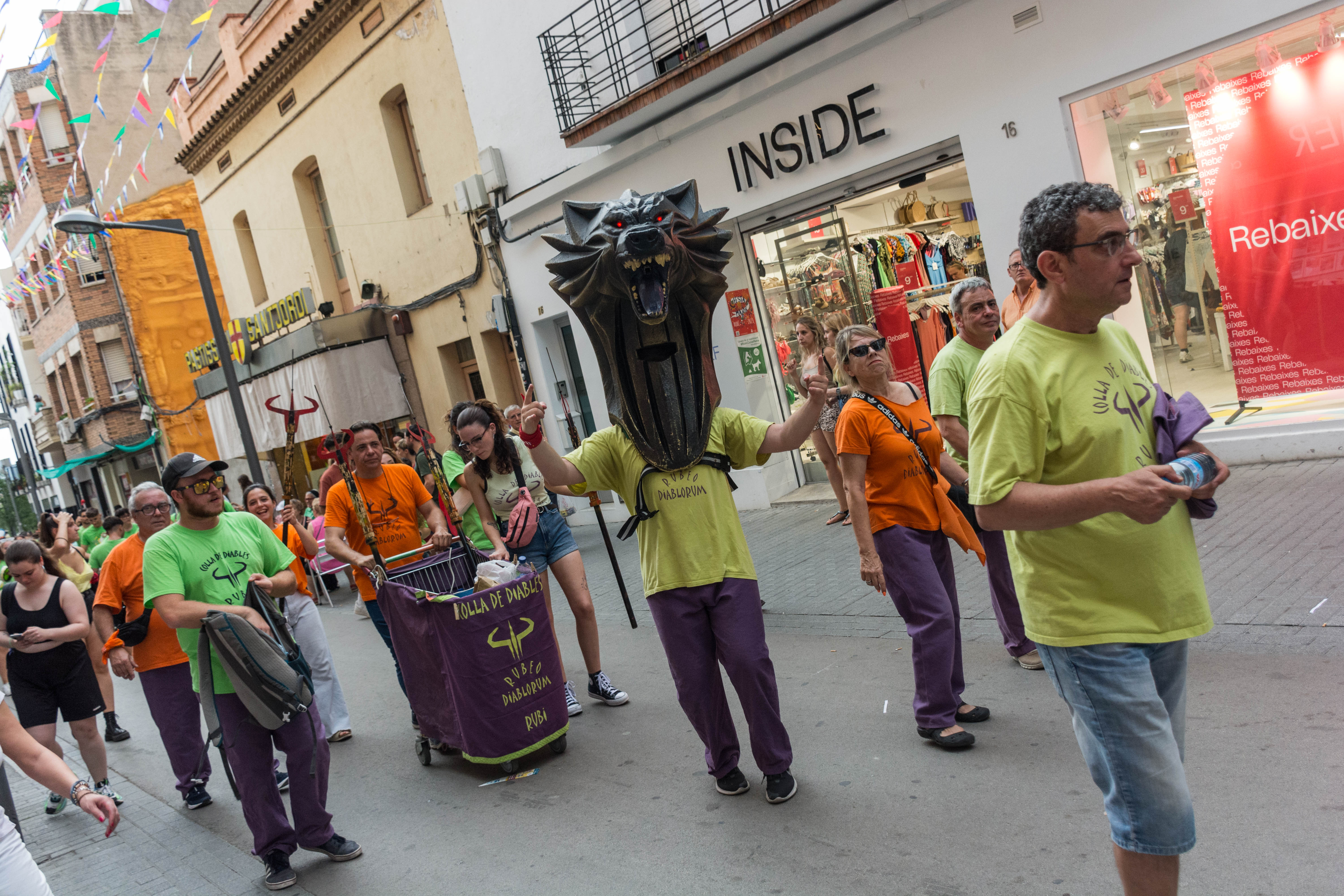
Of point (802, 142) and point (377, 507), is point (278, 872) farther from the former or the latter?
point (802, 142)

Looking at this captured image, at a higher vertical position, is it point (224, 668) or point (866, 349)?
point (866, 349)

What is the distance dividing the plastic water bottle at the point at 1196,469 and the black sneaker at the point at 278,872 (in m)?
4.06

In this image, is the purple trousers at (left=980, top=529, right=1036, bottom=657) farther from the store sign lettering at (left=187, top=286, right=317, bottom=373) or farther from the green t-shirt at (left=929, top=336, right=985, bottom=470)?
the store sign lettering at (left=187, top=286, right=317, bottom=373)

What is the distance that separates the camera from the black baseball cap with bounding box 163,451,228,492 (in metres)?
4.57

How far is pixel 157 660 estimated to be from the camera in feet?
18.9

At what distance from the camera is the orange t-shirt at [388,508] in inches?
239

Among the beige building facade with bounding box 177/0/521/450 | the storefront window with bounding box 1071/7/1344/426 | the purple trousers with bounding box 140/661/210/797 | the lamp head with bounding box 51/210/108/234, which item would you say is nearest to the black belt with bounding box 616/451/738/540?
the purple trousers with bounding box 140/661/210/797

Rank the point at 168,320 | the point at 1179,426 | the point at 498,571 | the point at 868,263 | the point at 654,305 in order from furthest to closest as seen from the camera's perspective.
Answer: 1. the point at 168,320
2. the point at 868,263
3. the point at 498,571
4. the point at 654,305
5. the point at 1179,426

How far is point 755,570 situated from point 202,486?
2806 mm

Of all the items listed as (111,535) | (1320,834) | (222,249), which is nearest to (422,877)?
(1320,834)

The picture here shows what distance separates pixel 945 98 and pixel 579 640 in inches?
220

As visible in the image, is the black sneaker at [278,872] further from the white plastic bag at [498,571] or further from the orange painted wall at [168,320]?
the orange painted wall at [168,320]

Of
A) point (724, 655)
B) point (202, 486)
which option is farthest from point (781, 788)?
point (202, 486)

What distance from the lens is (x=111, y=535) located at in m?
11.6
